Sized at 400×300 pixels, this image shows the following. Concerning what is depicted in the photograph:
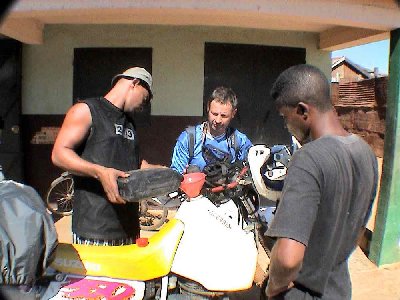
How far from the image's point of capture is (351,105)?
56.1 ft

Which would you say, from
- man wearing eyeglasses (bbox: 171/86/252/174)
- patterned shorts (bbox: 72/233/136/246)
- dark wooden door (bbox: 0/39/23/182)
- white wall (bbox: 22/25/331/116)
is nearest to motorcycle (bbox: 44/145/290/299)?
patterned shorts (bbox: 72/233/136/246)

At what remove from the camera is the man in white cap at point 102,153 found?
7.79ft

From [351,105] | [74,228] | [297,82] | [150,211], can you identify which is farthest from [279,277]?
[351,105]

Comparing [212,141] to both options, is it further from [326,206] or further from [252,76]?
[252,76]

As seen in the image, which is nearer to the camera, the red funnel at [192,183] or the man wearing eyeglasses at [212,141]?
the red funnel at [192,183]

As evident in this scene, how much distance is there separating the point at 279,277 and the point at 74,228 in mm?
1540

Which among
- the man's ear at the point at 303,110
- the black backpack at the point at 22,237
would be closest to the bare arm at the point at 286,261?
the man's ear at the point at 303,110

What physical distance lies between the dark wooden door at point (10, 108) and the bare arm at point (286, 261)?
18.6 ft

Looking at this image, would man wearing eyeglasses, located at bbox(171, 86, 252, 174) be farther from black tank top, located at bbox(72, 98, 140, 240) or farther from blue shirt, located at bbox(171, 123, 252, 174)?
black tank top, located at bbox(72, 98, 140, 240)

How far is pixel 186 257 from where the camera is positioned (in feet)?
7.71

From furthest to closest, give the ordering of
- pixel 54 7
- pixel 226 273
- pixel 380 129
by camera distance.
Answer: pixel 380 129
pixel 54 7
pixel 226 273

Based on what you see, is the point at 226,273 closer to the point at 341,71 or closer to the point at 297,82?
the point at 297,82

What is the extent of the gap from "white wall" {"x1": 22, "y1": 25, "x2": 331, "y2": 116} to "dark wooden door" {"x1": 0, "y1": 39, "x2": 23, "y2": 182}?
16cm

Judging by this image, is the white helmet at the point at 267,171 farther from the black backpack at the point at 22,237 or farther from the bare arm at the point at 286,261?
the black backpack at the point at 22,237
